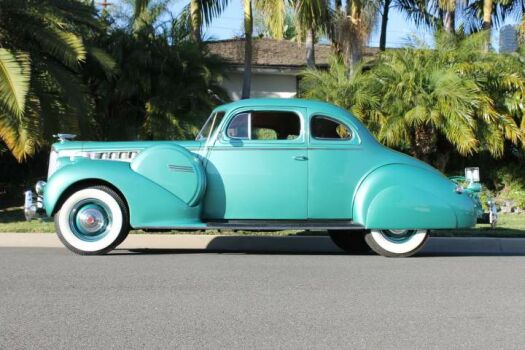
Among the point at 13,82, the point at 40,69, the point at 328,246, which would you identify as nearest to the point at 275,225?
the point at 328,246

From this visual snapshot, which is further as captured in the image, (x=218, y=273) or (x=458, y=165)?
(x=458, y=165)

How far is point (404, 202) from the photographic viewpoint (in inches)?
321

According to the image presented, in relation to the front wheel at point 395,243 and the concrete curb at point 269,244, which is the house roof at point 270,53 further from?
the front wheel at point 395,243

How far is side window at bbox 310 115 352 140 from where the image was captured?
847 centimetres

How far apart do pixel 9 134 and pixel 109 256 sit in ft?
16.3

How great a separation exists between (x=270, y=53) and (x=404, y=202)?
18.4 metres

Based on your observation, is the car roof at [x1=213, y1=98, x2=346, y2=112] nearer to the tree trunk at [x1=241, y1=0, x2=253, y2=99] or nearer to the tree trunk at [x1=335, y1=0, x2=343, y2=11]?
the tree trunk at [x1=241, y1=0, x2=253, y2=99]

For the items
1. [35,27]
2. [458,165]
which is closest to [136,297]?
[35,27]

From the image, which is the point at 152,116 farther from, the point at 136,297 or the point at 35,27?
the point at 136,297

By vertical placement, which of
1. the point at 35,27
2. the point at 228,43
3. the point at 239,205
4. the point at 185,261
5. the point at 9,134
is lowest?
the point at 185,261

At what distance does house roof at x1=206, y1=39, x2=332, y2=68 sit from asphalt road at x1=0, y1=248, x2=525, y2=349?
1556cm

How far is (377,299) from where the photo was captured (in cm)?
602

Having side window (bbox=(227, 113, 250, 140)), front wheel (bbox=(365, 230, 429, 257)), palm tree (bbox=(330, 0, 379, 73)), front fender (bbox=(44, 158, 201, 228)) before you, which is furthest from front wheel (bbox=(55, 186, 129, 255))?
palm tree (bbox=(330, 0, 379, 73))

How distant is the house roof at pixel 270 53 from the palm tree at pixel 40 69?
9.50 metres
